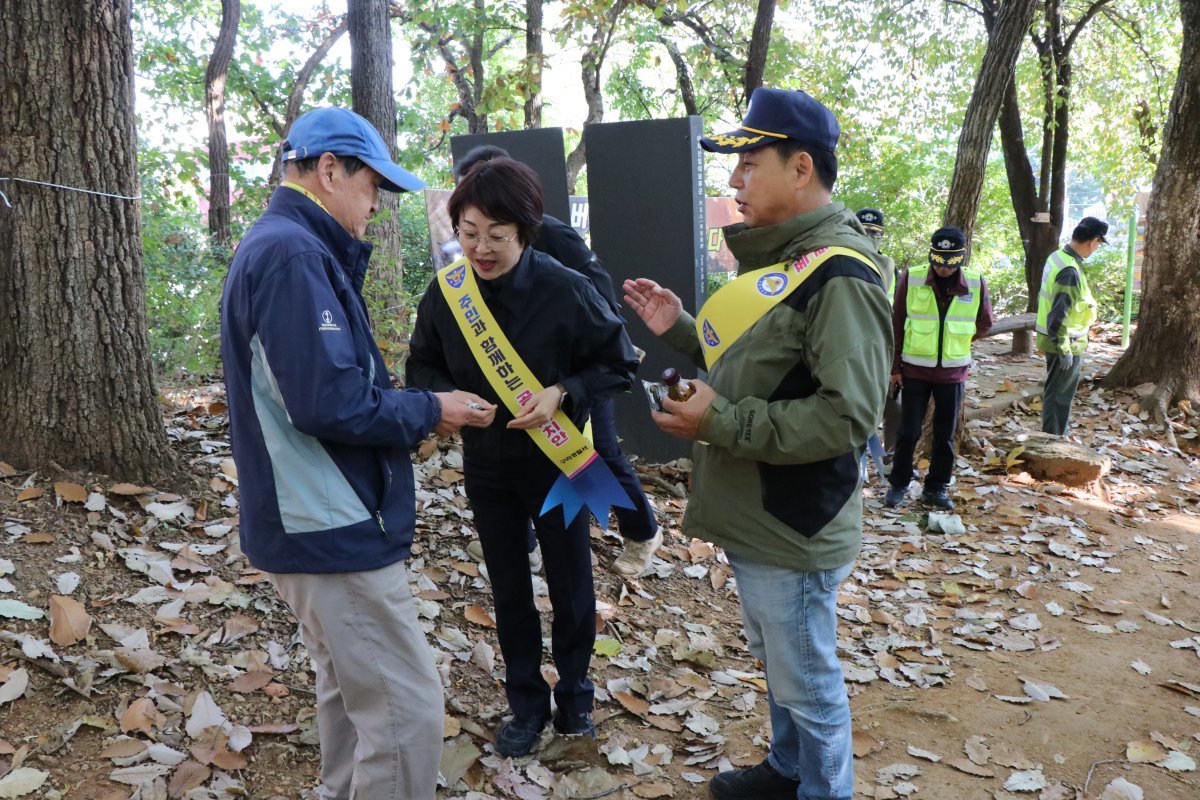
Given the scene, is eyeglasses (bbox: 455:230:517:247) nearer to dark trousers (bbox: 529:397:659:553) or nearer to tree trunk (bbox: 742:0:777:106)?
dark trousers (bbox: 529:397:659:553)

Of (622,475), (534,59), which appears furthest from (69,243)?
(534,59)

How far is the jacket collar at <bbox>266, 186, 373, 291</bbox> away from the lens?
2312mm

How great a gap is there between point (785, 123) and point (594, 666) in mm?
2753

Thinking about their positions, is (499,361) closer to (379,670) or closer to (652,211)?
(379,670)

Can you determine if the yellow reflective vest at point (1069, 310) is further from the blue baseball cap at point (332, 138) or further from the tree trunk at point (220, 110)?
the tree trunk at point (220, 110)

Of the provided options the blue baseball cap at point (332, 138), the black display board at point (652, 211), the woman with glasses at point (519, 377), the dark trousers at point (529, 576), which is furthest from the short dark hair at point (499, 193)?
the black display board at point (652, 211)

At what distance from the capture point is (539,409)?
3020mm

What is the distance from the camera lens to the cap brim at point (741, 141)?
2457 millimetres

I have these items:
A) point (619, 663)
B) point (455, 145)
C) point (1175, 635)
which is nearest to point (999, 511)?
point (1175, 635)

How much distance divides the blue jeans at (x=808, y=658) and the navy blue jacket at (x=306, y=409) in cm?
105

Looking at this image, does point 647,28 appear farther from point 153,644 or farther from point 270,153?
point 153,644

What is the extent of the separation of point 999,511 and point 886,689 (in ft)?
11.2

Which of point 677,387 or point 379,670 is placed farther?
point 677,387

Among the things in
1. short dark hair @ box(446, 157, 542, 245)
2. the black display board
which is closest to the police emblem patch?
short dark hair @ box(446, 157, 542, 245)
